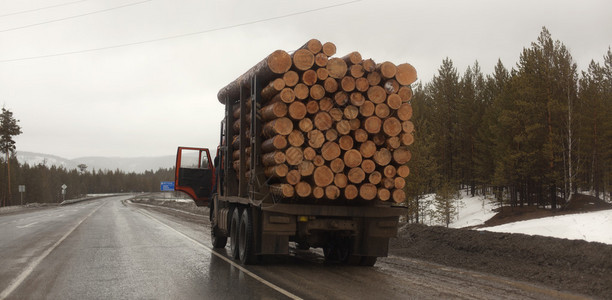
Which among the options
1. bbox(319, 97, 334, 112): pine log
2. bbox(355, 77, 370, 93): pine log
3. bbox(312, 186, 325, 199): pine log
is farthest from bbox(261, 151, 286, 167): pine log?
bbox(355, 77, 370, 93): pine log

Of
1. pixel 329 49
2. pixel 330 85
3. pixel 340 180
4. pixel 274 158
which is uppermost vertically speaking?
pixel 329 49

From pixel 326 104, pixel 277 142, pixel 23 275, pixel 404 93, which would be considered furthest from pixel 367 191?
pixel 23 275

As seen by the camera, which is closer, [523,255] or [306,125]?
[306,125]

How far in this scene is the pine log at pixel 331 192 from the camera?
26.3 feet

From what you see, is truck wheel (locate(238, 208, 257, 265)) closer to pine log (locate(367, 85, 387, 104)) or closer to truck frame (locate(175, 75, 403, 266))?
truck frame (locate(175, 75, 403, 266))

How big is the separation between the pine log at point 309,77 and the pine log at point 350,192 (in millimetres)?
1952

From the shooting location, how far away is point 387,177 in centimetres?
838

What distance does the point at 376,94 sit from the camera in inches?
328

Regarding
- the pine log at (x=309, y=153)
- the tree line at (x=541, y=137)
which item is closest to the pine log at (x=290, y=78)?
the pine log at (x=309, y=153)

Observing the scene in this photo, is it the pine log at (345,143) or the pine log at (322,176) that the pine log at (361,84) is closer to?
the pine log at (345,143)

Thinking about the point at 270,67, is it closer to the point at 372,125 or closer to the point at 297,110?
the point at 297,110

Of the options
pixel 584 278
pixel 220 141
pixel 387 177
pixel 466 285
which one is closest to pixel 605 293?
pixel 584 278

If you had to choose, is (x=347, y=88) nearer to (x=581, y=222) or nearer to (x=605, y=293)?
(x=605, y=293)

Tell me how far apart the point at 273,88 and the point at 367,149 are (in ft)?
6.54
